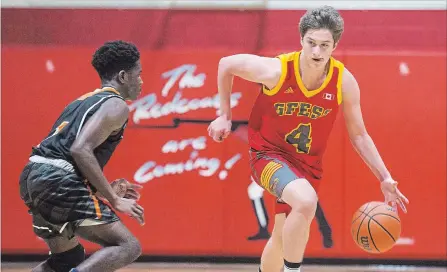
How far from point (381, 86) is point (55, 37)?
3.10 metres

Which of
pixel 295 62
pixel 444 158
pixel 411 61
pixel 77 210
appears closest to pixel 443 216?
pixel 444 158

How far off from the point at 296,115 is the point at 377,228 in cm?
88

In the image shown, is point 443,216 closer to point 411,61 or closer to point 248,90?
point 411,61

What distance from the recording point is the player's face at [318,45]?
3670 mm

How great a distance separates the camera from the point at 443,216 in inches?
232

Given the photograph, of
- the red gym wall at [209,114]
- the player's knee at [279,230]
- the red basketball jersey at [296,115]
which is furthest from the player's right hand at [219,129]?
the red gym wall at [209,114]

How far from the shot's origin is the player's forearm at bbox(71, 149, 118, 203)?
3.04 meters

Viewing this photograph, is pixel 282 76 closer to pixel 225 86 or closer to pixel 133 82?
pixel 225 86

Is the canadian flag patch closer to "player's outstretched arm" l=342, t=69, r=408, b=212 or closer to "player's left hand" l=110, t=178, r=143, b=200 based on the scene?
"player's outstretched arm" l=342, t=69, r=408, b=212

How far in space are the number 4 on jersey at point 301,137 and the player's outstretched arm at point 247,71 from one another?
0.33m

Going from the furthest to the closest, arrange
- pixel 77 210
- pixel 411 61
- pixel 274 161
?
pixel 411 61
pixel 274 161
pixel 77 210

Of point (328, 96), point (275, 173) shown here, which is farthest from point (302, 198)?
point (328, 96)

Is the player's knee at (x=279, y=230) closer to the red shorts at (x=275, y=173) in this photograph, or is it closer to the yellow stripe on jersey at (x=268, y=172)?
the red shorts at (x=275, y=173)

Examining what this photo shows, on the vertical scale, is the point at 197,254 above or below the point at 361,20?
below
